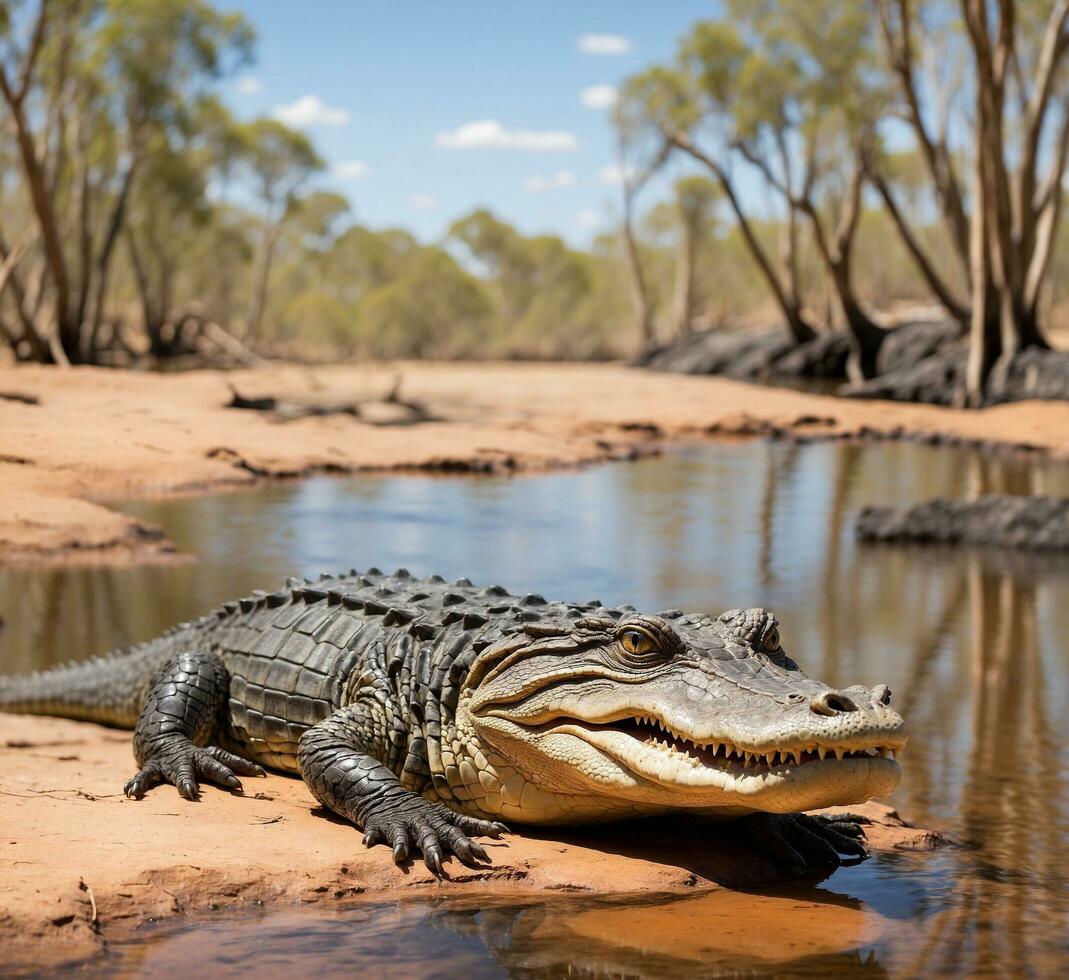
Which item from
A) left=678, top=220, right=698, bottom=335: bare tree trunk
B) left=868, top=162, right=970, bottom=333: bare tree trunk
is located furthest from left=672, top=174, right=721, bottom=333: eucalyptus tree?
left=868, top=162, right=970, bottom=333: bare tree trunk

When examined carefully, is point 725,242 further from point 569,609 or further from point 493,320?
point 569,609

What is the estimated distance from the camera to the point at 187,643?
5547 millimetres

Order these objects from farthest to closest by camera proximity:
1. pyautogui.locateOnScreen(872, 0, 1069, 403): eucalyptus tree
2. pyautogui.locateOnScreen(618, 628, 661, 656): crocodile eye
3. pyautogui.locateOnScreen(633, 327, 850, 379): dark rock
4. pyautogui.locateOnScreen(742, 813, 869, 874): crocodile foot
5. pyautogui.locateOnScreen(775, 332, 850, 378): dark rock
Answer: pyautogui.locateOnScreen(633, 327, 850, 379): dark rock, pyautogui.locateOnScreen(775, 332, 850, 378): dark rock, pyautogui.locateOnScreen(872, 0, 1069, 403): eucalyptus tree, pyautogui.locateOnScreen(742, 813, 869, 874): crocodile foot, pyautogui.locateOnScreen(618, 628, 661, 656): crocodile eye

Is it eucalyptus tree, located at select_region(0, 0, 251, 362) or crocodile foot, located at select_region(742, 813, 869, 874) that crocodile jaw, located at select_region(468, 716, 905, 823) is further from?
eucalyptus tree, located at select_region(0, 0, 251, 362)

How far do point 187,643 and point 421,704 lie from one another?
1.40 m

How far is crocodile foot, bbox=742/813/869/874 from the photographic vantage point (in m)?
4.30

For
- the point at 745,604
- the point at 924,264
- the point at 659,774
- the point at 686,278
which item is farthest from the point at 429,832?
the point at 686,278

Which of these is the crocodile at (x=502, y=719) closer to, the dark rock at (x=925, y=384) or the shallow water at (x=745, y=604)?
the shallow water at (x=745, y=604)

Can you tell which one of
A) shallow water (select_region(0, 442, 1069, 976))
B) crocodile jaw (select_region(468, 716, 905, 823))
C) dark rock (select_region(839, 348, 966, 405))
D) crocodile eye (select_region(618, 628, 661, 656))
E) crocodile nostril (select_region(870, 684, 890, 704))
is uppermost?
dark rock (select_region(839, 348, 966, 405))

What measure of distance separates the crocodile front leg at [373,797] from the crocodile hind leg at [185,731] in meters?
0.35

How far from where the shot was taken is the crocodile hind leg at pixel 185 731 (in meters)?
4.68

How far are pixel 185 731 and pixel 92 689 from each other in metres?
1.24

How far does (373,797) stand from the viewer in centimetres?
425

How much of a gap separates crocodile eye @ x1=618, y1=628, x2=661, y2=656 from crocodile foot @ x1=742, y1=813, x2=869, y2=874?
703 mm
